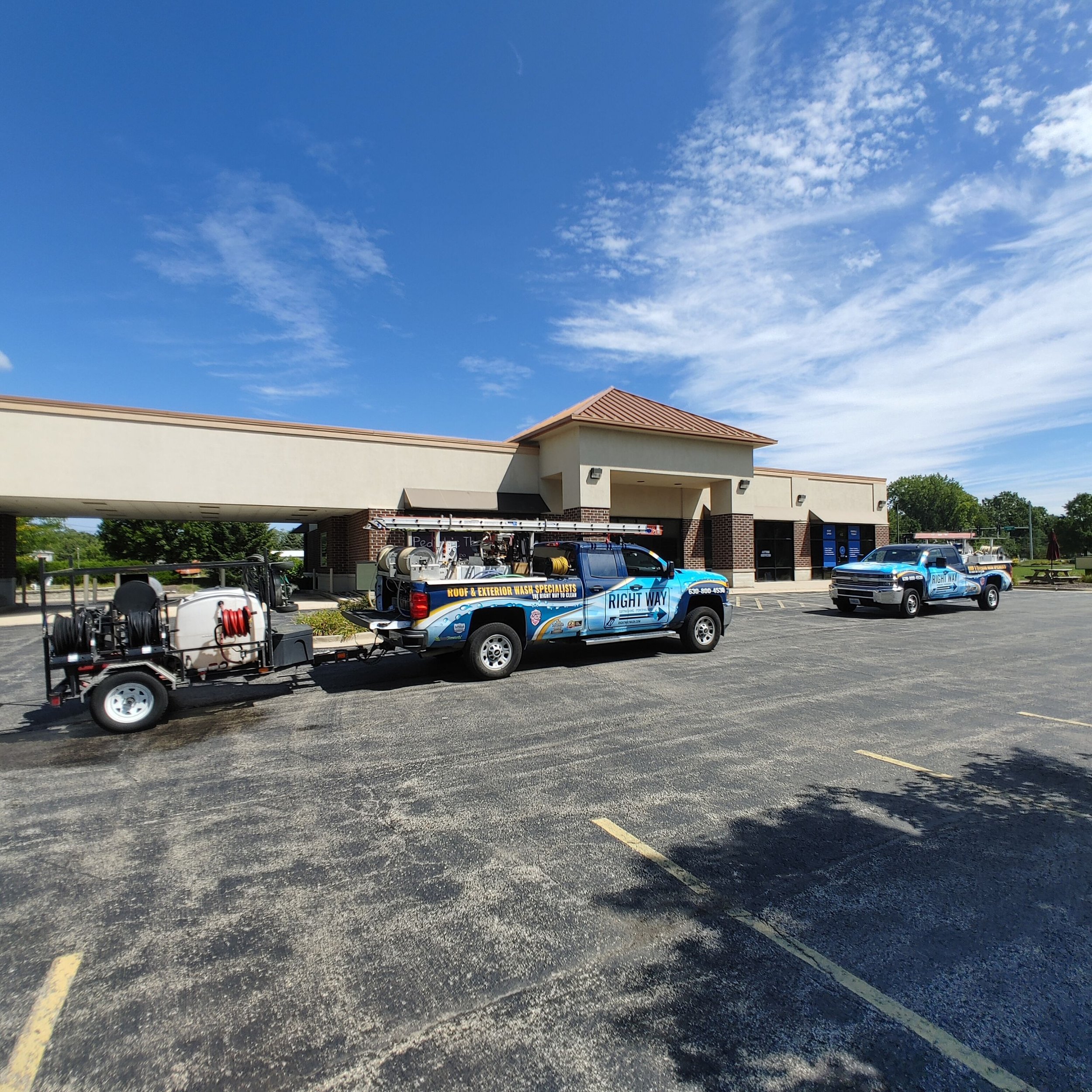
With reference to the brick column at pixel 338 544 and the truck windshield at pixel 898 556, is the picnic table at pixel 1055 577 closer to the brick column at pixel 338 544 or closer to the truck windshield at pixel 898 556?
the truck windshield at pixel 898 556

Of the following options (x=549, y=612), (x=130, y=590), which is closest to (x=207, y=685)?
(x=130, y=590)

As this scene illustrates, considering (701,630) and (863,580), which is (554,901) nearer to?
(701,630)

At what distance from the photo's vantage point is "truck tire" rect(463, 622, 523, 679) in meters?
9.08

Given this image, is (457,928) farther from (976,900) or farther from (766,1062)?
(976,900)

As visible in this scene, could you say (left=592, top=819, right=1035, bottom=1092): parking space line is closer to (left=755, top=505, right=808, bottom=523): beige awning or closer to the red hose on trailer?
the red hose on trailer

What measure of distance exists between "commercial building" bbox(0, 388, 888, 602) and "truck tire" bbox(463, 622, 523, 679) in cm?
1063

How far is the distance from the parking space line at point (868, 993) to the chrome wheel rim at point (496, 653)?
5.47m

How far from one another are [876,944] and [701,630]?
8.48 metres

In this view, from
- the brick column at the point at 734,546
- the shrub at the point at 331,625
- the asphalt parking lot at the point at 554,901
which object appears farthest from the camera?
the brick column at the point at 734,546

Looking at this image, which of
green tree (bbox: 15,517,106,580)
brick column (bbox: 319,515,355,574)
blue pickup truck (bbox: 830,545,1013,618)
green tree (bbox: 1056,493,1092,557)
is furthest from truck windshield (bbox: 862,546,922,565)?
green tree (bbox: 1056,493,1092,557)

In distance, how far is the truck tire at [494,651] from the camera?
29.8 ft

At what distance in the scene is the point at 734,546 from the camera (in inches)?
961

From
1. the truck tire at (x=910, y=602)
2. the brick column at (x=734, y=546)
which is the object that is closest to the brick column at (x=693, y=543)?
the brick column at (x=734, y=546)

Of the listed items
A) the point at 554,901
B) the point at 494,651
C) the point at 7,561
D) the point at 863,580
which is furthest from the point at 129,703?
the point at 7,561
